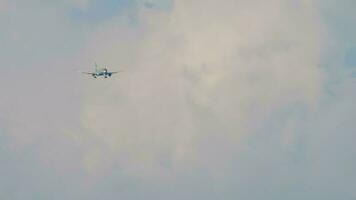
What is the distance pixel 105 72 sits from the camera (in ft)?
403
